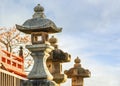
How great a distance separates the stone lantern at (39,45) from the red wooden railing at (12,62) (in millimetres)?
7933

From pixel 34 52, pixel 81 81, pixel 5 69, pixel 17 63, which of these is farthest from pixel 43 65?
pixel 17 63

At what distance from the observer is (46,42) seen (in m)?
10.2

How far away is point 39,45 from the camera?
10078mm

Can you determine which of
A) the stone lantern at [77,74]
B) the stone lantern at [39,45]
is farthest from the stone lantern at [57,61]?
the stone lantern at [77,74]

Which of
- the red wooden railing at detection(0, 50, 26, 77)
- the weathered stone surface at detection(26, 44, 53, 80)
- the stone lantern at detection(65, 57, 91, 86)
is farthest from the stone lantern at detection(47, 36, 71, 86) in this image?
the red wooden railing at detection(0, 50, 26, 77)

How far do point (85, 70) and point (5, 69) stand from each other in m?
5.81

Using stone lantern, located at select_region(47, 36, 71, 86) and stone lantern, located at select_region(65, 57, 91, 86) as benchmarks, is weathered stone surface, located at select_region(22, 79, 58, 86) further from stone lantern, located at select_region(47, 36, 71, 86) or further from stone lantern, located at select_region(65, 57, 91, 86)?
stone lantern, located at select_region(65, 57, 91, 86)

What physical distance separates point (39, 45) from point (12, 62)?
10259 mm

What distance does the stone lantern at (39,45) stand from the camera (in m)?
9.81

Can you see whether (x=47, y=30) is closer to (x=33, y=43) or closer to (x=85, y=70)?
(x=33, y=43)

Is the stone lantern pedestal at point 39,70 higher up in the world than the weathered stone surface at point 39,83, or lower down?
higher up

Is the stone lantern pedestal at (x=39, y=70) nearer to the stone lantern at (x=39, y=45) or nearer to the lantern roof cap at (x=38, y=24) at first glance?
the stone lantern at (x=39, y=45)

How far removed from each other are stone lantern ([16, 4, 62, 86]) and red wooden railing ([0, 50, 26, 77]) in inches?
312

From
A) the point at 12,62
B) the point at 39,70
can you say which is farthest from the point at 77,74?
the point at 12,62
